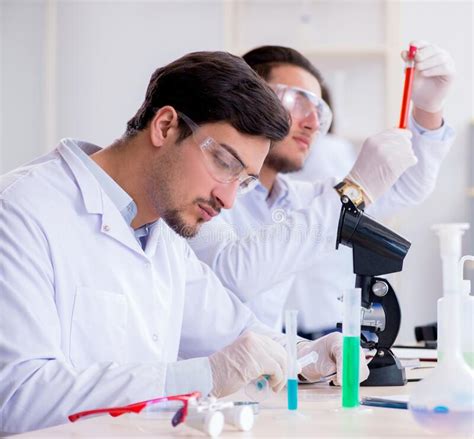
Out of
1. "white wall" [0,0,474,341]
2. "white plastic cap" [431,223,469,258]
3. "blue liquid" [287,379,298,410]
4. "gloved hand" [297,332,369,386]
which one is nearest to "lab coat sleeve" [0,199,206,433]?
"blue liquid" [287,379,298,410]

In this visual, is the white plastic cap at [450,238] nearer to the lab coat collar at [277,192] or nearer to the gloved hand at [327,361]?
the gloved hand at [327,361]

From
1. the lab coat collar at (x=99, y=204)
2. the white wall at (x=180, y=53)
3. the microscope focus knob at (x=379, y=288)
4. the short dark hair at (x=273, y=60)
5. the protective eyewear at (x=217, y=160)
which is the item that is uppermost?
the white wall at (x=180, y=53)

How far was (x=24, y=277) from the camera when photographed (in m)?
1.52

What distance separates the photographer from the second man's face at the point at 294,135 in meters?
2.60

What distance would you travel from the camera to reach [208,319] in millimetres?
2047

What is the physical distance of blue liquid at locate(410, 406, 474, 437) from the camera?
1.15 metres

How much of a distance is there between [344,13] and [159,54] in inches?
42.4

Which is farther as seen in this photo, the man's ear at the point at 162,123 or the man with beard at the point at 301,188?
the man with beard at the point at 301,188

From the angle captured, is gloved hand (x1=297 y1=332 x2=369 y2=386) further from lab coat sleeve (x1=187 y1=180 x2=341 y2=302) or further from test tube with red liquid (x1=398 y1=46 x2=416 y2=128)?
test tube with red liquid (x1=398 y1=46 x2=416 y2=128)

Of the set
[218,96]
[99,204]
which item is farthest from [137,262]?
[218,96]

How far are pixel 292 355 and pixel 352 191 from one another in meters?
0.85

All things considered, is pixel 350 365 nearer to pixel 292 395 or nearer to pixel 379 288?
pixel 292 395

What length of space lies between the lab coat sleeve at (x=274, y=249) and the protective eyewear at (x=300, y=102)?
32cm

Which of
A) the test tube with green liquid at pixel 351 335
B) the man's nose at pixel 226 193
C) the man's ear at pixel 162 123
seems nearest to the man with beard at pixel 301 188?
the man's nose at pixel 226 193
